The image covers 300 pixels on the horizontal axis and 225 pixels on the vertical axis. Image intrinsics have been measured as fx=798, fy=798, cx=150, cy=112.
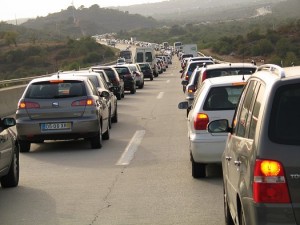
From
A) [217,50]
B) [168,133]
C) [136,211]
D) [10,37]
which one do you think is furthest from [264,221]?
[10,37]

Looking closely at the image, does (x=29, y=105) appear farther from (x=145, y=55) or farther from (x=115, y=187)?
(x=145, y=55)

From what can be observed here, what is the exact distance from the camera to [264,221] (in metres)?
5.35

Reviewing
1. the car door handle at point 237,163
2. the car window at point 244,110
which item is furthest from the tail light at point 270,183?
the car window at point 244,110

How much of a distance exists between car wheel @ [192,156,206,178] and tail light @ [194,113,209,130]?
52cm

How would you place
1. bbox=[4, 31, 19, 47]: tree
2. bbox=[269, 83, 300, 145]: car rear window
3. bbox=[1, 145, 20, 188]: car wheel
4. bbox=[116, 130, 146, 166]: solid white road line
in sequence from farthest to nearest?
bbox=[4, 31, 19, 47]: tree, bbox=[116, 130, 146, 166]: solid white road line, bbox=[1, 145, 20, 188]: car wheel, bbox=[269, 83, 300, 145]: car rear window

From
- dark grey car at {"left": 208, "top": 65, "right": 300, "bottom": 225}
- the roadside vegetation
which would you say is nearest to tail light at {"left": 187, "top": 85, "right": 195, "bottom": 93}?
dark grey car at {"left": 208, "top": 65, "right": 300, "bottom": 225}

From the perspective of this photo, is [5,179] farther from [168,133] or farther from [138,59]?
[138,59]

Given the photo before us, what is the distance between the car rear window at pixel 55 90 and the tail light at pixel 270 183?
10862 millimetres

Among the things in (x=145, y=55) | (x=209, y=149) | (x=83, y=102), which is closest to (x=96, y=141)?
(x=83, y=102)

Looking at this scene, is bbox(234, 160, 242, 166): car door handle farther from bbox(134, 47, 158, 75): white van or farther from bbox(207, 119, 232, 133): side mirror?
bbox(134, 47, 158, 75): white van

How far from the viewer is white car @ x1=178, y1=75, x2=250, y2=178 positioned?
11.2 meters

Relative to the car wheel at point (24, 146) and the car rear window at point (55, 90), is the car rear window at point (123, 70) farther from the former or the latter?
the car wheel at point (24, 146)

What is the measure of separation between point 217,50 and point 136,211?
304 ft

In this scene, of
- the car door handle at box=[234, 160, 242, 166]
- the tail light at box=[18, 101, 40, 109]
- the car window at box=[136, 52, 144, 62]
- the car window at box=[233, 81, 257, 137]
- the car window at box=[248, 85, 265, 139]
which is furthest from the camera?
the car window at box=[136, 52, 144, 62]
